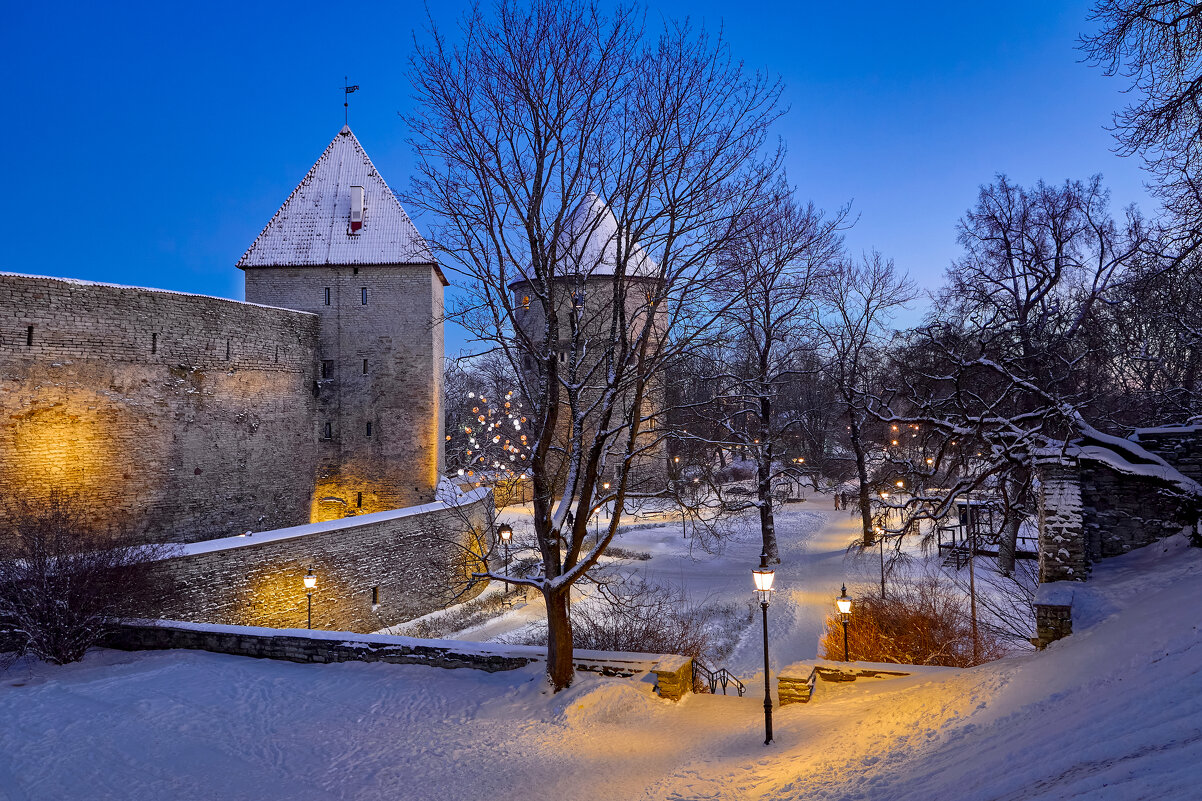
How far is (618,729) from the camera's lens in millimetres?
7547

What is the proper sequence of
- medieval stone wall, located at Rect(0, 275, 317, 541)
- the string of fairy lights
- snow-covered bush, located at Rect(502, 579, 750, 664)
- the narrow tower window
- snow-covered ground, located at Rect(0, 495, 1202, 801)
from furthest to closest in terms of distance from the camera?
1. the string of fairy lights
2. the narrow tower window
3. medieval stone wall, located at Rect(0, 275, 317, 541)
4. snow-covered bush, located at Rect(502, 579, 750, 664)
5. snow-covered ground, located at Rect(0, 495, 1202, 801)

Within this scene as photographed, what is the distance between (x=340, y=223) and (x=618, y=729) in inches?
774

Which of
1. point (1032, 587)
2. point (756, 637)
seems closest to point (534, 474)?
point (756, 637)

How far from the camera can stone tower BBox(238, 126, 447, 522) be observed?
21938 millimetres

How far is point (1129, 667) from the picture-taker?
16.4ft

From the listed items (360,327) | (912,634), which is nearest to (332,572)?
(360,327)

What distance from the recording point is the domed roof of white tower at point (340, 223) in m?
22.0

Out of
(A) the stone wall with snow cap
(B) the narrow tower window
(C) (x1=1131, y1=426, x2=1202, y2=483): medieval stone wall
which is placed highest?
(B) the narrow tower window

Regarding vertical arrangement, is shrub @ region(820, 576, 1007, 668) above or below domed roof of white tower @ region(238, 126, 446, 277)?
below

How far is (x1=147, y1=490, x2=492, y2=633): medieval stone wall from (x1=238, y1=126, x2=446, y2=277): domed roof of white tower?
27.7 ft

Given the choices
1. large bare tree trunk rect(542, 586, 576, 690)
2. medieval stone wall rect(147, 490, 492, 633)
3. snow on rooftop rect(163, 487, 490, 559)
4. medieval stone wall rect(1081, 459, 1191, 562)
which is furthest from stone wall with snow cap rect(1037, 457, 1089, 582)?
snow on rooftop rect(163, 487, 490, 559)

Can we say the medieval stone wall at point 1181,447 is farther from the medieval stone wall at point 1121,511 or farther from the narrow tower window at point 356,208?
the narrow tower window at point 356,208

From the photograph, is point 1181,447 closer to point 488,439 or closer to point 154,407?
point 154,407

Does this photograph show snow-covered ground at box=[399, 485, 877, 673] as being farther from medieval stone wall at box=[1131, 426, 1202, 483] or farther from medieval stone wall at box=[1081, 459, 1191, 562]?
medieval stone wall at box=[1131, 426, 1202, 483]
